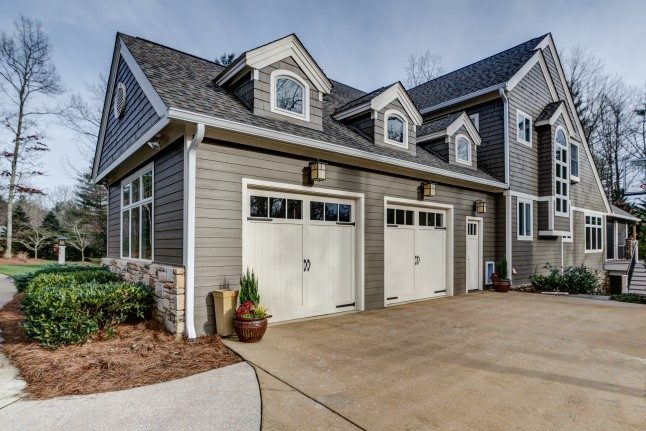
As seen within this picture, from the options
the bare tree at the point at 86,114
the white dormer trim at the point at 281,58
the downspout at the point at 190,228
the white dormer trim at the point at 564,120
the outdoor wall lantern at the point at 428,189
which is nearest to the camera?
the downspout at the point at 190,228

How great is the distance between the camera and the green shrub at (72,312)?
14.7 ft

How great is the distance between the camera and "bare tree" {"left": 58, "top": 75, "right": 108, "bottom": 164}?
1838 cm

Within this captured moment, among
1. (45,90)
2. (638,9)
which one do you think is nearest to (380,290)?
(638,9)

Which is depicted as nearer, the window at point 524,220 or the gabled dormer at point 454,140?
the gabled dormer at point 454,140

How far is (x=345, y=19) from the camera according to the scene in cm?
1082

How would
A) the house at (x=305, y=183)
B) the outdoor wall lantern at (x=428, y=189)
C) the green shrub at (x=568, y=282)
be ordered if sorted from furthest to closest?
the green shrub at (x=568, y=282), the outdoor wall lantern at (x=428, y=189), the house at (x=305, y=183)

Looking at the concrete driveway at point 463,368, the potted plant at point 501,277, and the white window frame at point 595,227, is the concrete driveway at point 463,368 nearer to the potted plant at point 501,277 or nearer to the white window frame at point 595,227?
the potted plant at point 501,277

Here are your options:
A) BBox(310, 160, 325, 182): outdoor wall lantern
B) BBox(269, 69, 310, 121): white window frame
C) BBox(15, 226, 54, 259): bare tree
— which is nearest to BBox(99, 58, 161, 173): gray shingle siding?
BBox(269, 69, 310, 121): white window frame

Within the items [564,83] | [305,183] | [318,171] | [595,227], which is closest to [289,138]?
[318,171]

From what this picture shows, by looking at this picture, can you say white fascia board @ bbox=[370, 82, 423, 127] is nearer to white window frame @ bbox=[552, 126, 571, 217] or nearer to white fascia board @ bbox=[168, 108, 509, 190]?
white fascia board @ bbox=[168, 108, 509, 190]

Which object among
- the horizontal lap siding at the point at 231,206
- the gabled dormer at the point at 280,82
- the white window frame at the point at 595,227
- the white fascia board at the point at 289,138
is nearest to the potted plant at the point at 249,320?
the horizontal lap siding at the point at 231,206

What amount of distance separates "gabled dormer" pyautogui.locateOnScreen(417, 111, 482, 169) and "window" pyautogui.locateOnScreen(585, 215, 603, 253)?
8.20 m

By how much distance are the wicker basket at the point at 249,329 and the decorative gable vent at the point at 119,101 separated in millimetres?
5704

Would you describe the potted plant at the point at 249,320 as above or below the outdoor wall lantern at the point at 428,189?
below
